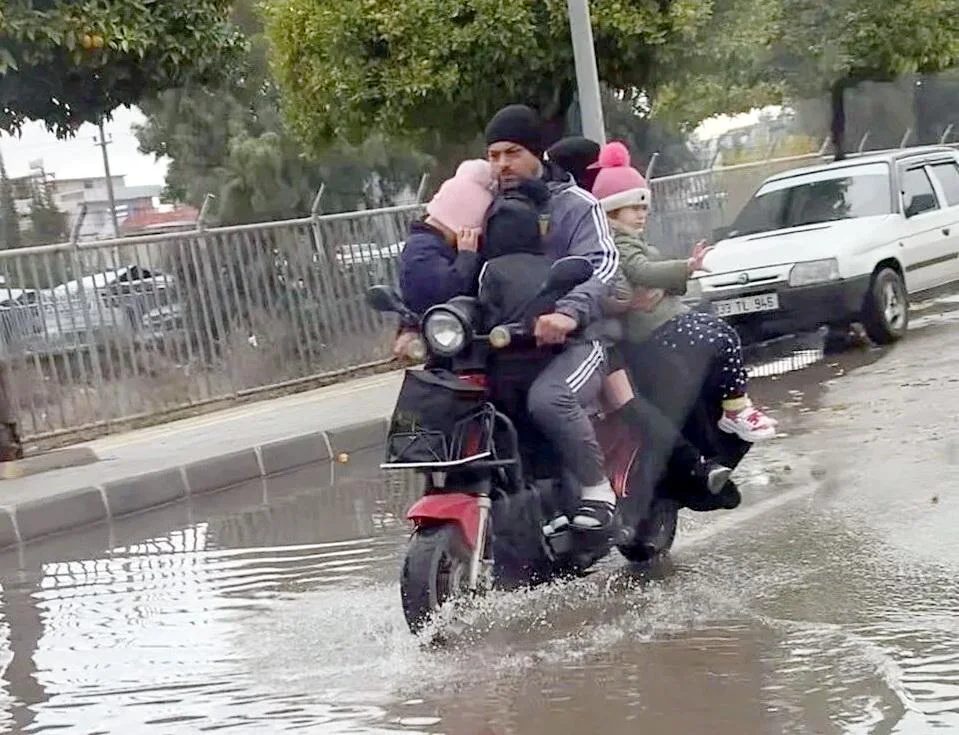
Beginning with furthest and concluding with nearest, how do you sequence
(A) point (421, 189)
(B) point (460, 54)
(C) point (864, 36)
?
(C) point (864, 36) < (A) point (421, 189) < (B) point (460, 54)

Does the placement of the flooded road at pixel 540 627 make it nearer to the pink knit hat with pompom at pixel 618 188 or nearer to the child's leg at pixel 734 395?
the child's leg at pixel 734 395

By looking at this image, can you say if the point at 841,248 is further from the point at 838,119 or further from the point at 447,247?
the point at 838,119

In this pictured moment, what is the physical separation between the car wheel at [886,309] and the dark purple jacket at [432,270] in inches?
307

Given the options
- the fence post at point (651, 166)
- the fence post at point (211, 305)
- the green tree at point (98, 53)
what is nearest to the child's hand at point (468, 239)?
the green tree at point (98, 53)

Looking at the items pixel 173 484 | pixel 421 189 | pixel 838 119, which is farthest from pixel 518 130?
pixel 838 119

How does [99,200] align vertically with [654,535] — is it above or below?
above

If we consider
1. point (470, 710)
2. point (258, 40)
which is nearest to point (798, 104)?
point (258, 40)

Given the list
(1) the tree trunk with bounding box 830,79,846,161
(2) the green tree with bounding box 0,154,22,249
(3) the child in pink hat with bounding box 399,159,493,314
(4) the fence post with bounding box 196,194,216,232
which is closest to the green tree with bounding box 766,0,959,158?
(1) the tree trunk with bounding box 830,79,846,161

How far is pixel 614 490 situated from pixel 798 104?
1844 centimetres

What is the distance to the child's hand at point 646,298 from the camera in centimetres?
668

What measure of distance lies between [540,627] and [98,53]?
5.32 meters

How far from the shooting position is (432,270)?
6.14 metres

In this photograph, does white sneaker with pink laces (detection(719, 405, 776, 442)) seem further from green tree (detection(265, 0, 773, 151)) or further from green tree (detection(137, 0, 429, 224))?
green tree (detection(265, 0, 773, 151))

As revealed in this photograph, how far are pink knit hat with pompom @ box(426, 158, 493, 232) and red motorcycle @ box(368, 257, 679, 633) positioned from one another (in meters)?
0.33
